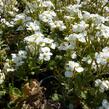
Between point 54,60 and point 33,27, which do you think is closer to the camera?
point 54,60

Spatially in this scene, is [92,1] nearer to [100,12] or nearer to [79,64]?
[100,12]

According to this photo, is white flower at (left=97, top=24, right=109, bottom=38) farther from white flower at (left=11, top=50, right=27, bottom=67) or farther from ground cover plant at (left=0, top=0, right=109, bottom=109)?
white flower at (left=11, top=50, right=27, bottom=67)

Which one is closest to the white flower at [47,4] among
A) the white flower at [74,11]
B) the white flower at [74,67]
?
the white flower at [74,11]

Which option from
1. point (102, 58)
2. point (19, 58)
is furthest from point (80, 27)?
point (19, 58)

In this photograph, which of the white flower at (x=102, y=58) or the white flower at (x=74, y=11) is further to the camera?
the white flower at (x=74, y=11)

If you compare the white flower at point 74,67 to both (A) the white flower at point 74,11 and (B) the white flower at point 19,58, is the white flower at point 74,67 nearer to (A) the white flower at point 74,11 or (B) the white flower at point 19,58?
(B) the white flower at point 19,58

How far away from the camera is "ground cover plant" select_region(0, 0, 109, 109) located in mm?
2963

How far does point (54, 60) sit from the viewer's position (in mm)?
3279

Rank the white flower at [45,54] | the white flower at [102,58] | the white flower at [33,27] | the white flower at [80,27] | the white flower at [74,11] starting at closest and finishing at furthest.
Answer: the white flower at [102,58]
the white flower at [45,54]
the white flower at [80,27]
the white flower at [33,27]
the white flower at [74,11]

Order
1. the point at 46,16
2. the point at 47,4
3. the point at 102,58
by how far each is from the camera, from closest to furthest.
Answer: the point at 102,58 → the point at 46,16 → the point at 47,4

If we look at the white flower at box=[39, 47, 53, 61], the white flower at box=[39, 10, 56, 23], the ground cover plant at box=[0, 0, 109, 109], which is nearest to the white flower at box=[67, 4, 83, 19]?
the ground cover plant at box=[0, 0, 109, 109]

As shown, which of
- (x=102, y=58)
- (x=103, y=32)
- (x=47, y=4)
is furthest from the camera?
(x=47, y=4)

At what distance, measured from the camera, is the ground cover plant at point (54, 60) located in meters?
2.96

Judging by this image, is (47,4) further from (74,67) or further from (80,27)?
(74,67)
